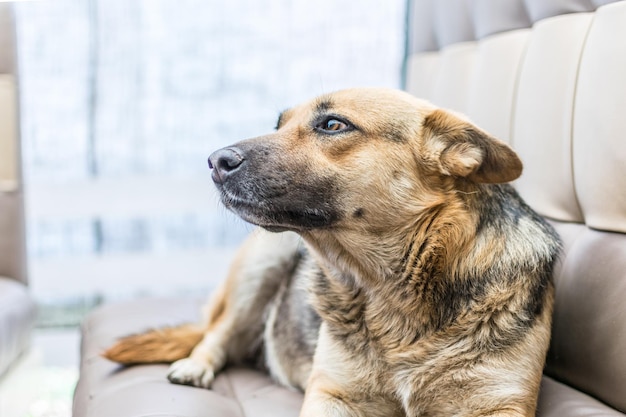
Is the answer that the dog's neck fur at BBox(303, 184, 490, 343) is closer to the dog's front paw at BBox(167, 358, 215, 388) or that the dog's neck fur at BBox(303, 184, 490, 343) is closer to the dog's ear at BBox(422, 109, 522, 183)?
the dog's ear at BBox(422, 109, 522, 183)

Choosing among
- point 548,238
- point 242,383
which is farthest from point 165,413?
point 548,238

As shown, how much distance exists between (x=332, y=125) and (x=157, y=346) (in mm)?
775

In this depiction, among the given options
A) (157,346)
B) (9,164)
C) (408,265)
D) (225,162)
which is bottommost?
(157,346)

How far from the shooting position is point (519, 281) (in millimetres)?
1331

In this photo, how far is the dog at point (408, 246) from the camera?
4.22 ft

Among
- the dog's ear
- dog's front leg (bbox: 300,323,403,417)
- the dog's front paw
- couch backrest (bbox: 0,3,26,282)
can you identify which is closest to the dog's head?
the dog's ear

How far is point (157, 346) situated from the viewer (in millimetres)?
1788

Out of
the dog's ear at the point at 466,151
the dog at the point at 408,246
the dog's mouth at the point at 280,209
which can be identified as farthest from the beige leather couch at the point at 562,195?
the dog's mouth at the point at 280,209

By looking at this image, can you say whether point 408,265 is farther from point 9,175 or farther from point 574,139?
point 9,175

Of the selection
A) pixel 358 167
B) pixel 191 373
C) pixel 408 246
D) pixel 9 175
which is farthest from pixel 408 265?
pixel 9 175

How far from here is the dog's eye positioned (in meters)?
1.37

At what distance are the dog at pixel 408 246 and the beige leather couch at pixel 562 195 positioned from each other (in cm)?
11

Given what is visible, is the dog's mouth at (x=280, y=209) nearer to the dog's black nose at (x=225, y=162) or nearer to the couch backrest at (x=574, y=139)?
the dog's black nose at (x=225, y=162)

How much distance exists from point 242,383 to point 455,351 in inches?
26.3
